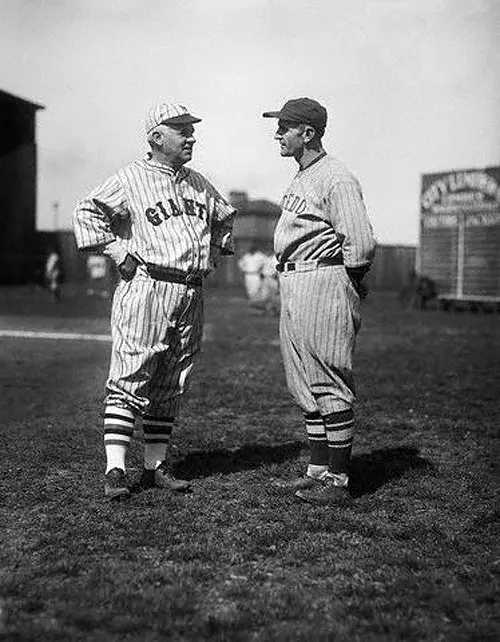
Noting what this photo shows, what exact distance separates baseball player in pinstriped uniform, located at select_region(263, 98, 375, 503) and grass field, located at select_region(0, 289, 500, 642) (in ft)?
1.47

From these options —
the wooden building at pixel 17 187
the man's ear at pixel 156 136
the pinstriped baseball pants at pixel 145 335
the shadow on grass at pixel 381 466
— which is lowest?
the shadow on grass at pixel 381 466

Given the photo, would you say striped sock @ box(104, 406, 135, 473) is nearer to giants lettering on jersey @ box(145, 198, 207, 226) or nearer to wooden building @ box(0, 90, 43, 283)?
giants lettering on jersey @ box(145, 198, 207, 226)

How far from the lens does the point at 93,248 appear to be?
4320mm

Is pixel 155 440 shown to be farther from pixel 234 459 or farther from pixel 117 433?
pixel 234 459

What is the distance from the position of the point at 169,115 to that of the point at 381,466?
2.46m

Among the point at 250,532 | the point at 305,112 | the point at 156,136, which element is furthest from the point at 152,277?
the point at 250,532

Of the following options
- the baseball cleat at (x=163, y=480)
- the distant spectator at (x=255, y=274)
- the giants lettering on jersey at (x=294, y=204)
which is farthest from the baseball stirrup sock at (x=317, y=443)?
the distant spectator at (x=255, y=274)

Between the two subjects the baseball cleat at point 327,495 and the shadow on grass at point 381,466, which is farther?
the shadow on grass at point 381,466

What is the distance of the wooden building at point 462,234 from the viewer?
24000 millimetres

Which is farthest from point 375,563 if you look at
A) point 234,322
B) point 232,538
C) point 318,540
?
point 234,322

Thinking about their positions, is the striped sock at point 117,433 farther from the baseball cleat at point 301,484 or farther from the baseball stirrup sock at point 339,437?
the baseball stirrup sock at point 339,437

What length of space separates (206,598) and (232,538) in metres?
0.70

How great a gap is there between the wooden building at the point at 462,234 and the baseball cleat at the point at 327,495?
20.4 metres

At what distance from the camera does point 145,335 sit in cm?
431
